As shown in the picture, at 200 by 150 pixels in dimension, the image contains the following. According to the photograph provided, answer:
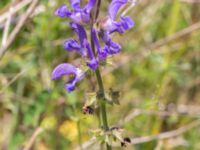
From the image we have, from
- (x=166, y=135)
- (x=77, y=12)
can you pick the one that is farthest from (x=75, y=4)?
(x=166, y=135)

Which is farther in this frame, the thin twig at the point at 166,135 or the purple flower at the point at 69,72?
the thin twig at the point at 166,135

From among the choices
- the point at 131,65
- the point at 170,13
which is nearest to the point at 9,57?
the point at 131,65

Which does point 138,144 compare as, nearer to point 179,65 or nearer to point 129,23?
point 179,65

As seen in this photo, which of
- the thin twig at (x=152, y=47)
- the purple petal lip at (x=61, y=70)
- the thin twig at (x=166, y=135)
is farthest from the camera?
the thin twig at (x=152, y=47)

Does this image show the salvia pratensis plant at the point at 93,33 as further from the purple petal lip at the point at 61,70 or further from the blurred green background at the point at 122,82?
the blurred green background at the point at 122,82

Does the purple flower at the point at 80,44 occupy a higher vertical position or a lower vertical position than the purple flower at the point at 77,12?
lower

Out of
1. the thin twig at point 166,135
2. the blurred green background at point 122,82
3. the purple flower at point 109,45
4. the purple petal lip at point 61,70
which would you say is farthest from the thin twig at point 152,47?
the purple flower at point 109,45
